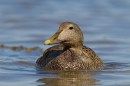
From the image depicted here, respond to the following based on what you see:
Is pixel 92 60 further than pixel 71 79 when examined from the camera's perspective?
Yes

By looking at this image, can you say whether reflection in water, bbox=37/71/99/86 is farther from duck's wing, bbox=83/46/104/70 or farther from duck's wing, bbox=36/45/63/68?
duck's wing, bbox=36/45/63/68

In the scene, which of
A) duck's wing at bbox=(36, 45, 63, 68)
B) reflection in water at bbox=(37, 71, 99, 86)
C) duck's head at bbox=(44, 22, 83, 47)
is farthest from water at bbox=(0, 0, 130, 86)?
duck's head at bbox=(44, 22, 83, 47)

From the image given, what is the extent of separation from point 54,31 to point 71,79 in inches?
277

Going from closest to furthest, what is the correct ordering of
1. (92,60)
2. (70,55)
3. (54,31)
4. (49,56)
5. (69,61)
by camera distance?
(69,61) → (70,55) → (92,60) → (49,56) → (54,31)

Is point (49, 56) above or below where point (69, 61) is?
above

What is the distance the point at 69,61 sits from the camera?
42.9ft

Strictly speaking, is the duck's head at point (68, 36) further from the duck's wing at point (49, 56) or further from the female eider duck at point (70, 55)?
the duck's wing at point (49, 56)

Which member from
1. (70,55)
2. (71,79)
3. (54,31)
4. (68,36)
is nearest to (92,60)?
(70,55)

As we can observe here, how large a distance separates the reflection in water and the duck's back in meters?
0.25

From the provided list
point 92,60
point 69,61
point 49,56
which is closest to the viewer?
point 69,61

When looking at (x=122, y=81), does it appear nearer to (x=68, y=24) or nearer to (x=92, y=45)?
(x=68, y=24)

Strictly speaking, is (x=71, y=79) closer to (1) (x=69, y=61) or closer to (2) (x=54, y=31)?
(1) (x=69, y=61)

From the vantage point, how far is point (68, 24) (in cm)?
1288

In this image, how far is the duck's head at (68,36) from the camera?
1242 cm
